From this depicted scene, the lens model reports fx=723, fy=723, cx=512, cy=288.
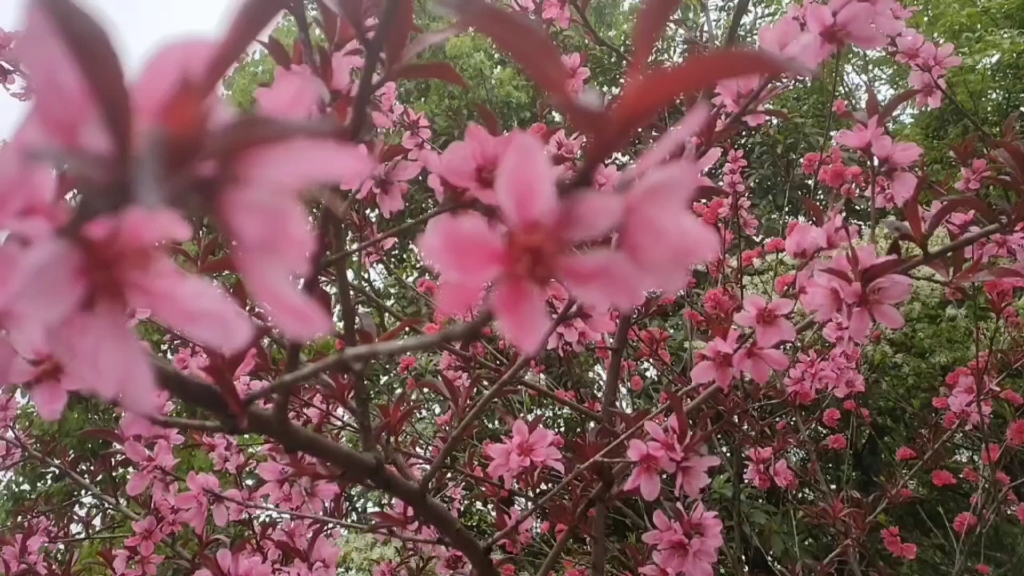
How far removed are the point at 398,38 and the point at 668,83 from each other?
1.26 feet

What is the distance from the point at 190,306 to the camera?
30 centimetres

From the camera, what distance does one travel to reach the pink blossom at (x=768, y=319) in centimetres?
113

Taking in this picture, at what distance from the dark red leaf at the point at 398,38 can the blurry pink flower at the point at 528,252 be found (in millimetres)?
341

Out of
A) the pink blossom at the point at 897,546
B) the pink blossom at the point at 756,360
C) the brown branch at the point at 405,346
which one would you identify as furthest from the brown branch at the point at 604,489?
the pink blossom at the point at 897,546

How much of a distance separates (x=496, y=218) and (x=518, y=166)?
204mm


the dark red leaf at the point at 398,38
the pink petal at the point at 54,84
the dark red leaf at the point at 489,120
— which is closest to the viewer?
the pink petal at the point at 54,84

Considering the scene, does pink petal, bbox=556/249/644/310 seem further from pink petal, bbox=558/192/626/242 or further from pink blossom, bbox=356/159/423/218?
pink blossom, bbox=356/159/423/218

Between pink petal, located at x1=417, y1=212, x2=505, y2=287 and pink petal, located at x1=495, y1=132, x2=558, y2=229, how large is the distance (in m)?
0.03

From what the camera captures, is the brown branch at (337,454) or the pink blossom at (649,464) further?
the pink blossom at (649,464)

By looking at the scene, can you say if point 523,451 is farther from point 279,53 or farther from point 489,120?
point 279,53

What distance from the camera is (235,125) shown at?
0.28m

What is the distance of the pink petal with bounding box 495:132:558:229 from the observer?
0.34 m

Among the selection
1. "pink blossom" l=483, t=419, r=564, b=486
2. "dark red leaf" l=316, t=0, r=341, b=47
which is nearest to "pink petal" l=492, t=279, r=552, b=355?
"dark red leaf" l=316, t=0, r=341, b=47

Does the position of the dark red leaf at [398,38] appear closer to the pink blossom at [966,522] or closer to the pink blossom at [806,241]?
the pink blossom at [806,241]
